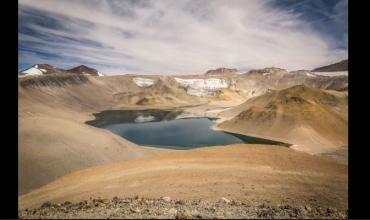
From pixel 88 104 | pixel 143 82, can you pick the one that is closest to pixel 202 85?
pixel 143 82

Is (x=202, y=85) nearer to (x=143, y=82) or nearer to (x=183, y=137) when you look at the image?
(x=143, y=82)

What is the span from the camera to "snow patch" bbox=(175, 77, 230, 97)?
15350cm

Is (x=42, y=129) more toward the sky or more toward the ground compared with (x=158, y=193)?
more toward the sky

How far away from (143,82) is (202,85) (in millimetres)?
32914

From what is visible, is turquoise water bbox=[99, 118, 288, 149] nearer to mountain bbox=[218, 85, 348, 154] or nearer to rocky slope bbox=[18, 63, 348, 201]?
mountain bbox=[218, 85, 348, 154]

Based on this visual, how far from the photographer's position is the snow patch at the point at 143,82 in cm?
16512

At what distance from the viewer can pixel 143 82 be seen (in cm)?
16688

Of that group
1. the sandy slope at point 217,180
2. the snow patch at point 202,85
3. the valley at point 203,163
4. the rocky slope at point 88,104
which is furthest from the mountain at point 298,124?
the snow patch at point 202,85

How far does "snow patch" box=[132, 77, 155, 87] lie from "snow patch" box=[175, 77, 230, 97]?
14.6 m

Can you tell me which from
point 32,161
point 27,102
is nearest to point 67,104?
point 27,102

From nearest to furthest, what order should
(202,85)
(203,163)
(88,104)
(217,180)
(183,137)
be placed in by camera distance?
(217,180)
(203,163)
(183,137)
(88,104)
(202,85)

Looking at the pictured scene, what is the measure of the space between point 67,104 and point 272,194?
95.7 m

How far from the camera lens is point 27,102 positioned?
7844 cm
